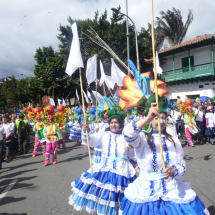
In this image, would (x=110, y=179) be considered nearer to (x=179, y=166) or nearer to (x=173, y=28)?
(x=179, y=166)

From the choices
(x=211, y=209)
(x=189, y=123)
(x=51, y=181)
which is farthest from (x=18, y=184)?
(x=189, y=123)

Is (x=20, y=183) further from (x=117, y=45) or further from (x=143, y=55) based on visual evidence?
(x=143, y=55)

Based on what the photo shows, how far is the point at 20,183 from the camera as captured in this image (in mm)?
4934

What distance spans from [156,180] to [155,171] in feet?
0.29

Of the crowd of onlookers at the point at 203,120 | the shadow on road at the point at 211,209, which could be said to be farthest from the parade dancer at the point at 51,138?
the shadow on road at the point at 211,209

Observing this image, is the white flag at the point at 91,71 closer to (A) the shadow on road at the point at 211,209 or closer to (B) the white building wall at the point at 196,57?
(A) the shadow on road at the point at 211,209

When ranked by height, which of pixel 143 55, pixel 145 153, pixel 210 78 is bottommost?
pixel 145 153

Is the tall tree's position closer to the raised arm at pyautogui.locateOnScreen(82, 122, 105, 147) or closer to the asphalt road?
the asphalt road

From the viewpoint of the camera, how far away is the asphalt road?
3.55 meters

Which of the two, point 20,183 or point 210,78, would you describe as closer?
point 20,183

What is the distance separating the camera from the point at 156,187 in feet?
6.55

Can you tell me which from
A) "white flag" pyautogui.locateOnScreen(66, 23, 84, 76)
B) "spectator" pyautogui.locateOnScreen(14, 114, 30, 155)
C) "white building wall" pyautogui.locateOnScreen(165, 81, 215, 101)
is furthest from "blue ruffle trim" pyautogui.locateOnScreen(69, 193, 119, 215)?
"white building wall" pyautogui.locateOnScreen(165, 81, 215, 101)

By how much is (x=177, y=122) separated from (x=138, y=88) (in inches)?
349

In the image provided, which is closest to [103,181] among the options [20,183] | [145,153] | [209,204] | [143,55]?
[145,153]
